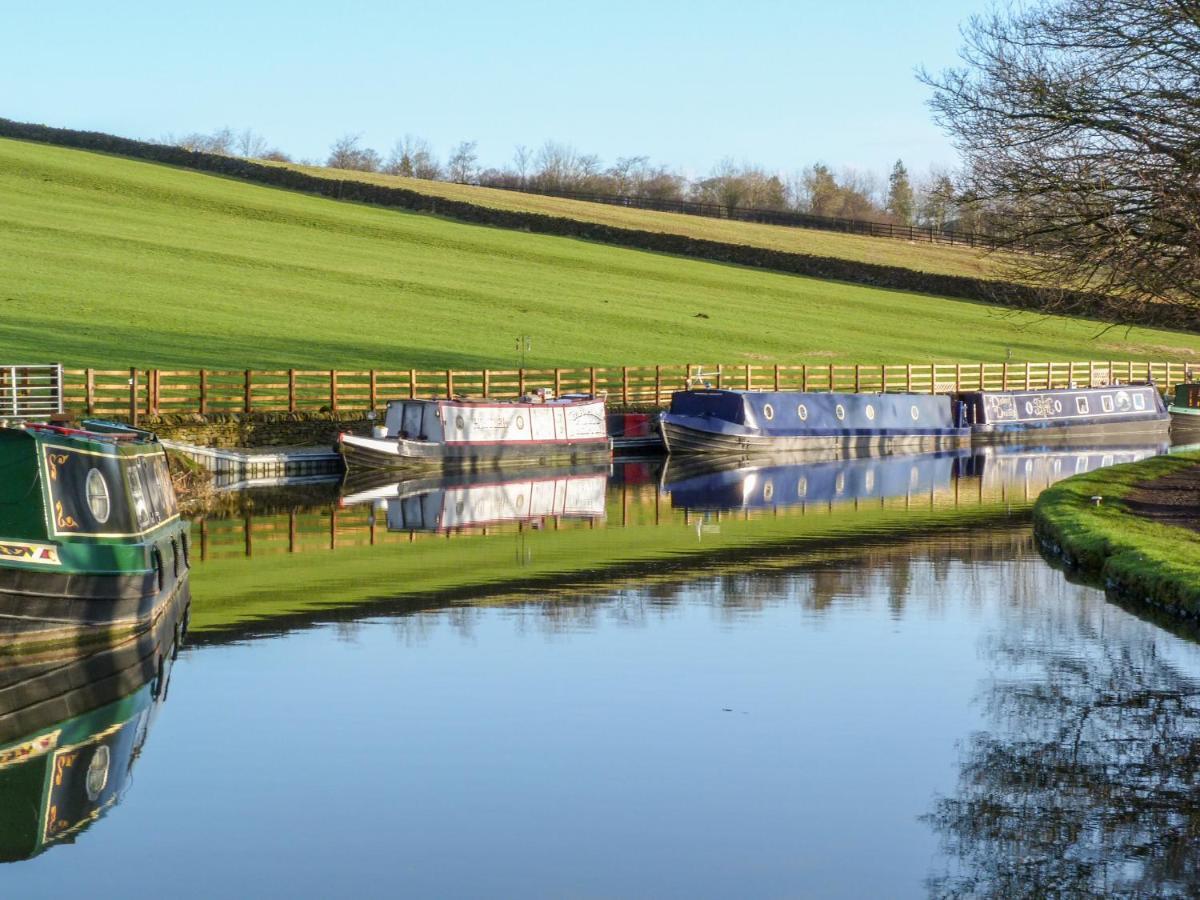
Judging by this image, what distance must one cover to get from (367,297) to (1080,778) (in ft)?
185

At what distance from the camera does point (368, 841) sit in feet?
36.2

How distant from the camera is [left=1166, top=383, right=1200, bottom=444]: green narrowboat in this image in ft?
208

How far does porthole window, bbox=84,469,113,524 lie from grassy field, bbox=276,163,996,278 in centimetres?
7664

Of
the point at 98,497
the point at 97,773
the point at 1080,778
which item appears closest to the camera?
the point at 1080,778

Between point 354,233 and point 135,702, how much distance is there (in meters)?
67.7

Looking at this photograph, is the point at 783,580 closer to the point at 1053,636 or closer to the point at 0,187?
the point at 1053,636

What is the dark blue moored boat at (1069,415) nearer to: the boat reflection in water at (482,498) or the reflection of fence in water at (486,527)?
the boat reflection in water at (482,498)

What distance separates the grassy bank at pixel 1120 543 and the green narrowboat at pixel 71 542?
36.3 ft

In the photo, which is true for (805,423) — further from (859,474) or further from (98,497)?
(98,497)

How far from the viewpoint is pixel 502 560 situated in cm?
2553

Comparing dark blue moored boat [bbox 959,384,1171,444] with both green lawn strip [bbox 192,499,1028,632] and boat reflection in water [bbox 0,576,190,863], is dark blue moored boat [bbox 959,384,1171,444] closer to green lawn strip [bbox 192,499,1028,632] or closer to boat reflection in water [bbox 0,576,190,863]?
green lawn strip [bbox 192,499,1028,632]

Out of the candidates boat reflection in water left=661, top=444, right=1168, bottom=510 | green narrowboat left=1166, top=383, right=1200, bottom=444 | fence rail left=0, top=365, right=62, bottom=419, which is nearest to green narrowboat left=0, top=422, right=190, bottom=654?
boat reflection in water left=661, top=444, right=1168, bottom=510

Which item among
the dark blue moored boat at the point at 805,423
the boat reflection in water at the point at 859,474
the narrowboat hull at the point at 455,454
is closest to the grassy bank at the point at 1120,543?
the boat reflection in water at the point at 859,474

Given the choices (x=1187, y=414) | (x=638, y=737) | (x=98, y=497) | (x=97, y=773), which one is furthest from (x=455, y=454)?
(x=1187, y=414)
